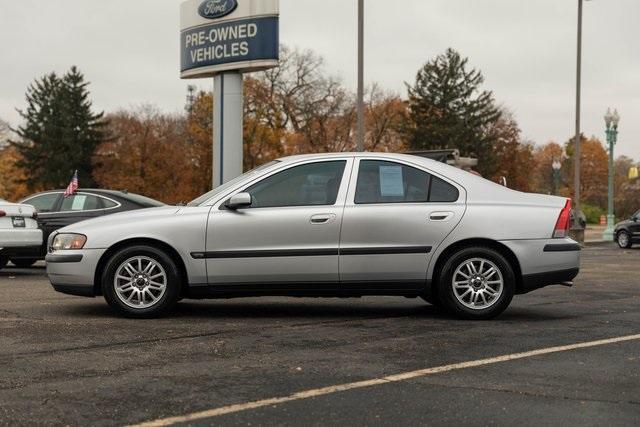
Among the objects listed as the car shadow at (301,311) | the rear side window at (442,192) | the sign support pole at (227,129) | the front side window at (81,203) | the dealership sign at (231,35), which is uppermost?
the dealership sign at (231,35)

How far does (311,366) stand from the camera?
17.4ft

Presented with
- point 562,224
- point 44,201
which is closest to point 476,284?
point 562,224

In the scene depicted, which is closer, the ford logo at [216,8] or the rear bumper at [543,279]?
the rear bumper at [543,279]

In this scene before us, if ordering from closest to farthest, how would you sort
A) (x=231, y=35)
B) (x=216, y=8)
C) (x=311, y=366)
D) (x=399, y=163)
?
(x=311, y=366)
(x=399, y=163)
(x=231, y=35)
(x=216, y=8)

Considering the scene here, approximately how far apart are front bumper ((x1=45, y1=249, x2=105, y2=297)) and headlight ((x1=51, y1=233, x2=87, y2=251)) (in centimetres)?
6

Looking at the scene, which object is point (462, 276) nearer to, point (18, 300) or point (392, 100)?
point (18, 300)

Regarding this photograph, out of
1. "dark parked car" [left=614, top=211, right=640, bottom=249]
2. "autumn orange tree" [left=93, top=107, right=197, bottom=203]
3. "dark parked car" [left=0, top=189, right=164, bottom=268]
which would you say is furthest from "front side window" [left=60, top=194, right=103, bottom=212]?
"autumn orange tree" [left=93, top=107, right=197, bottom=203]

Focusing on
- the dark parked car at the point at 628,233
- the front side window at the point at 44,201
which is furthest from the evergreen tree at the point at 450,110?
the front side window at the point at 44,201

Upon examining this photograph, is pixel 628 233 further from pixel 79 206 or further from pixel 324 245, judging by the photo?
pixel 324 245

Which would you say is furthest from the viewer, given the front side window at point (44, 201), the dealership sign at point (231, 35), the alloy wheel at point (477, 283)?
the dealership sign at point (231, 35)

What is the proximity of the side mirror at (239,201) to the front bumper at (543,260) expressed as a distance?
7.97 feet

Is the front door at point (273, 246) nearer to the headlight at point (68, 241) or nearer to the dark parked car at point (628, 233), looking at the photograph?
the headlight at point (68, 241)

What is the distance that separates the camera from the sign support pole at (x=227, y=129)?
19219 millimetres

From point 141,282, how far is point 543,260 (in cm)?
381
